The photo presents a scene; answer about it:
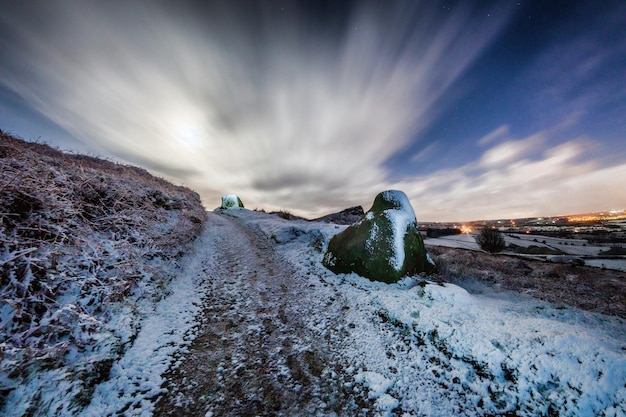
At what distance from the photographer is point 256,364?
3826 mm

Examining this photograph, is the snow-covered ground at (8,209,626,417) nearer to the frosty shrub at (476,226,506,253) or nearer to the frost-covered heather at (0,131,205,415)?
the frost-covered heather at (0,131,205,415)

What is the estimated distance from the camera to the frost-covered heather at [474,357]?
2.94 meters

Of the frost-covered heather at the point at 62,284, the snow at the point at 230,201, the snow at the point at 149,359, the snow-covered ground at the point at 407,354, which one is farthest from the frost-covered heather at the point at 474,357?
the snow at the point at 230,201

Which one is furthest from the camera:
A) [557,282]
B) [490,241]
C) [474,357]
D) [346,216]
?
[346,216]

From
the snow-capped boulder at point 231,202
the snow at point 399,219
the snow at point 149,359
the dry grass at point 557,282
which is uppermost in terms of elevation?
the snow-capped boulder at point 231,202

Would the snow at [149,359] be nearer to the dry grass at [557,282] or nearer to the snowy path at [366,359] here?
the snowy path at [366,359]

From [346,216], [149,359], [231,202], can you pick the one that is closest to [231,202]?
[231,202]

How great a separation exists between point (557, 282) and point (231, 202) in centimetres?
3819

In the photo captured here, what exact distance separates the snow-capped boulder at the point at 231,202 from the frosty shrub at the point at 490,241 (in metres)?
33.5

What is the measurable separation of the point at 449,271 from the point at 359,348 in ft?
22.8

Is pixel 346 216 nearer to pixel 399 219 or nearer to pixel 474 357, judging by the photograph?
pixel 399 219

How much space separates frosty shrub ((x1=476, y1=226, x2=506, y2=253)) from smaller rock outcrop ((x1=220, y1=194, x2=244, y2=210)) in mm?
33523

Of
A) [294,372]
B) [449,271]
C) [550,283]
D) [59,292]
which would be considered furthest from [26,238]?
[550,283]

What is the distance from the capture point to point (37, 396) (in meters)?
2.55
